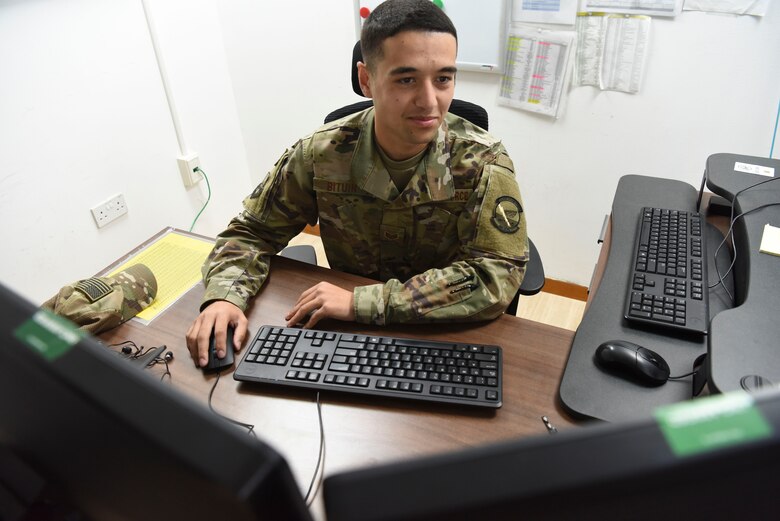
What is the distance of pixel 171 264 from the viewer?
1.27 meters

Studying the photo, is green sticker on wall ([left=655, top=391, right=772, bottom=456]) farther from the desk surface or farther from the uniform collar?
the uniform collar

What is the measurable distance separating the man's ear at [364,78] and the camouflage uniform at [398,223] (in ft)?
0.20

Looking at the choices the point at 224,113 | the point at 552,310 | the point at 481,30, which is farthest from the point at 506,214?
the point at 224,113

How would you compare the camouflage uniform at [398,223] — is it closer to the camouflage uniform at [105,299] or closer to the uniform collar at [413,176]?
the uniform collar at [413,176]

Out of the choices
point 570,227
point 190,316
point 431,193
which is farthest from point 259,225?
point 570,227

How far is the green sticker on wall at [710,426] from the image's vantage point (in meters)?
0.25

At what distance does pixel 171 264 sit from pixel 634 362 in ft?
3.44

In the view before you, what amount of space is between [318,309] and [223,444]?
77 cm

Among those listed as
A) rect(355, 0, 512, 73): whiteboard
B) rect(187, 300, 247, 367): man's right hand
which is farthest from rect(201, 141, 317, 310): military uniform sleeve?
rect(355, 0, 512, 73): whiteboard

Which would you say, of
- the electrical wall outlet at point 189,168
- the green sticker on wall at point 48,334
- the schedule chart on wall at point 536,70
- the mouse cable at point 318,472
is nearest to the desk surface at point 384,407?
the mouse cable at point 318,472

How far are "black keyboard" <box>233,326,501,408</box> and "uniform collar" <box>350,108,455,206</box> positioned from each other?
38 centimetres

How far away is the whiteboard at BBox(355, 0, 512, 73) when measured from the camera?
6.11ft

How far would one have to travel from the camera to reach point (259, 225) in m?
1.27

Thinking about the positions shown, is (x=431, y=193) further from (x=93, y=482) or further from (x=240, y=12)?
(x=240, y=12)
